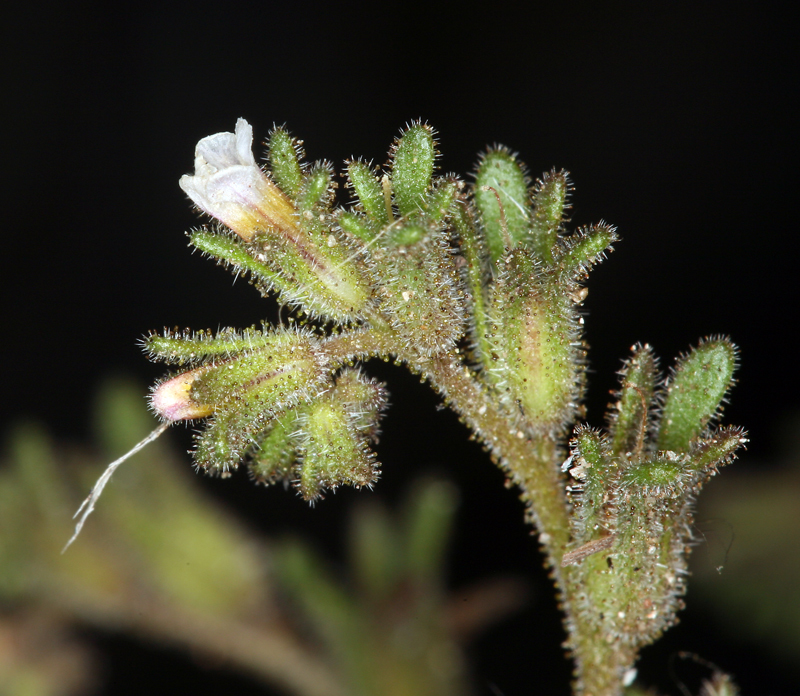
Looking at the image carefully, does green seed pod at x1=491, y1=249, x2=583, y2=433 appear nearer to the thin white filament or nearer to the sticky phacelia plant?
the sticky phacelia plant

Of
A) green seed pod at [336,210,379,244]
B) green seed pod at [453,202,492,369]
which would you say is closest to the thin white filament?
green seed pod at [336,210,379,244]

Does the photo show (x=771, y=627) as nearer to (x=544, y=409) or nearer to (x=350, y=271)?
(x=544, y=409)

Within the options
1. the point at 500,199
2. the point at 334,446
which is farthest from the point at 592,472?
the point at 500,199

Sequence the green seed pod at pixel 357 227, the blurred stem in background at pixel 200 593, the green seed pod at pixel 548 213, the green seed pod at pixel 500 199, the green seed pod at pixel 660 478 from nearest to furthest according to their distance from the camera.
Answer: the green seed pod at pixel 660 478
the green seed pod at pixel 357 227
the green seed pod at pixel 548 213
the green seed pod at pixel 500 199
the blurred stem in background at pixel 200 593

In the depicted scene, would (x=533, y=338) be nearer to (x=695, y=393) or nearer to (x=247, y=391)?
(x=695, y=393)

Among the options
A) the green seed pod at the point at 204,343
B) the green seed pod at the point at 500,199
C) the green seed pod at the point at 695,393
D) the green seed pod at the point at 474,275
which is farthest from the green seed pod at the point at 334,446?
the green seed pod at the point at 695,393

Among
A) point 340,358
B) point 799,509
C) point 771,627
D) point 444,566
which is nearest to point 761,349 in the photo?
point 799,509

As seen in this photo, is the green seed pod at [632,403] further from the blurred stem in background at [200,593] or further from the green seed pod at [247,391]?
the blurred stem in background at [200,593]
